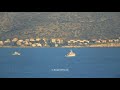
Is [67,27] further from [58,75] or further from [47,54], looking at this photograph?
[58,75]

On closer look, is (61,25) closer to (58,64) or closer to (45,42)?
(45,42)

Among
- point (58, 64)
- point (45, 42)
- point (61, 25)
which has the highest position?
point (61, 25)

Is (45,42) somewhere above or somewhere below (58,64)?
above

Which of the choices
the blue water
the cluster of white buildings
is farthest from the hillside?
the blue water

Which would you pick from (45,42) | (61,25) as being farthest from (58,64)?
(61,25)

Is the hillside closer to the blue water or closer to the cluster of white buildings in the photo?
the cluster of white buildings

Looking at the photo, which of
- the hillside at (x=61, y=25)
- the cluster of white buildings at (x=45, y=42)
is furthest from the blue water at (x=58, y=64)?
the hillside at (x=61, y=25)
